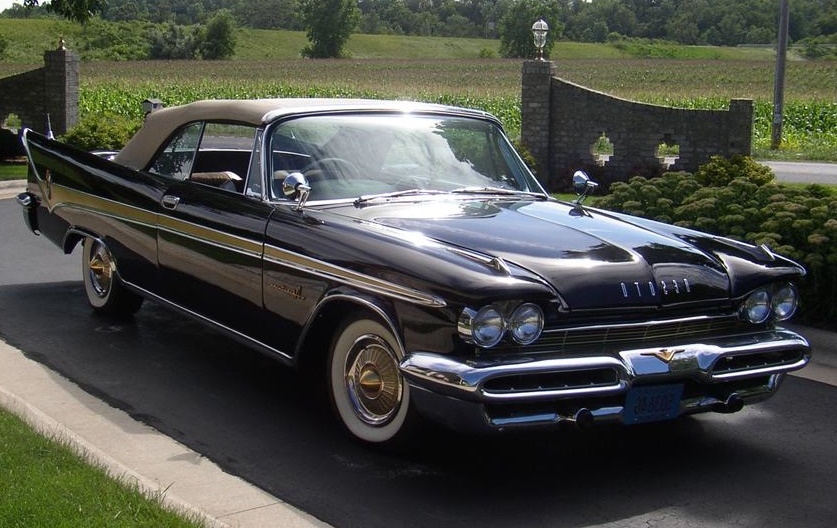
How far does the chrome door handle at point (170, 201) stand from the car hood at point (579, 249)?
1.42 meters

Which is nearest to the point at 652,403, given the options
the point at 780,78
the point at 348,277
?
the point at 348,277

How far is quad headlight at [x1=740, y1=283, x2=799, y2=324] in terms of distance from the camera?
5.59 meters

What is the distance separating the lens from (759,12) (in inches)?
4855

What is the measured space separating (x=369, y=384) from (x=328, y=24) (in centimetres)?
11351

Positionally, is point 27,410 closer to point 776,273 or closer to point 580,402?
point 580,402

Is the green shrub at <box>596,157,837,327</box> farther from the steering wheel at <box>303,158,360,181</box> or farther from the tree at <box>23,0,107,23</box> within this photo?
the tree at <box>23,0,107,23</box>

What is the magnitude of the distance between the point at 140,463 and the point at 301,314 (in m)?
1.07

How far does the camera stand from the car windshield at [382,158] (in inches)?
250

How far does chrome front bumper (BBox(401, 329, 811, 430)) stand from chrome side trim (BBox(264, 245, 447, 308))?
0.84 ft

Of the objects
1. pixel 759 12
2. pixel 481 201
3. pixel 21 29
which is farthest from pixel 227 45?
pixel 481 201

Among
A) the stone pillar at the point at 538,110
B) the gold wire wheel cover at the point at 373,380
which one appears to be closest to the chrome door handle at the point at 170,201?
the gold wire wheel cover at the point at 373,380

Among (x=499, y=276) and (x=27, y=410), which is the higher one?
(x=499, y=276)

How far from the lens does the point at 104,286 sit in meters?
8.23

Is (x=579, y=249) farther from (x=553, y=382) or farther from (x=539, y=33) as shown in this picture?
(x=539, y=33)
